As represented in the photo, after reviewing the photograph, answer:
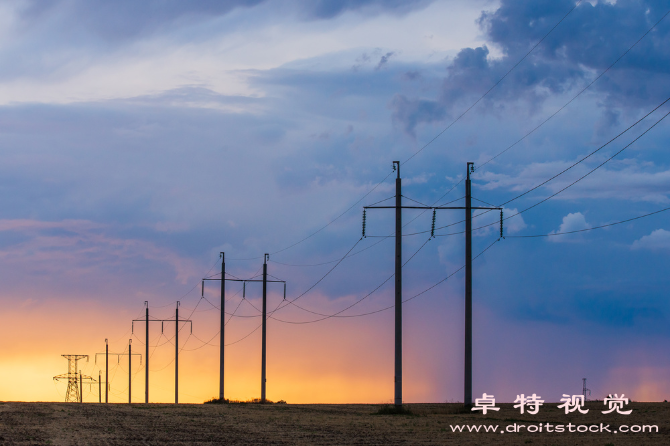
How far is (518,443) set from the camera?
27.9 meters

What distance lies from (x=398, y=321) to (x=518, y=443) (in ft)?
61.3

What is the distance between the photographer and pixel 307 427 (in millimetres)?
35625

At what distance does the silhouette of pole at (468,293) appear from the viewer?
146 ft

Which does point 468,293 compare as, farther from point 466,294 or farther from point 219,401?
point 219,401

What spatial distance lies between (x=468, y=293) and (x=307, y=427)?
13.7 metres

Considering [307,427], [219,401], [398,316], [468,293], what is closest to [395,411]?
[398,316]

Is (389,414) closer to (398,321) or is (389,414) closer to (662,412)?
(398,321)

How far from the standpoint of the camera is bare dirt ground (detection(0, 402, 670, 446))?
28812 mm

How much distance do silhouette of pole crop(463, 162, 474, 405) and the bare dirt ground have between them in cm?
155

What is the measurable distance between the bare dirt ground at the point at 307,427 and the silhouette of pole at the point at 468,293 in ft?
5.10

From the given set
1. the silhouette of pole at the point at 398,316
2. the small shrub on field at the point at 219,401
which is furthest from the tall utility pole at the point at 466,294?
the small shrub on field at the point at 219,401

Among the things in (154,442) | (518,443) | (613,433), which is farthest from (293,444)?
(613,433)

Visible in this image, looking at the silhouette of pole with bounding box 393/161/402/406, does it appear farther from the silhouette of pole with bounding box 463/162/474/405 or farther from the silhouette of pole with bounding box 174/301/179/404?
the silhouette of pole with bounding box 174/301/179/404

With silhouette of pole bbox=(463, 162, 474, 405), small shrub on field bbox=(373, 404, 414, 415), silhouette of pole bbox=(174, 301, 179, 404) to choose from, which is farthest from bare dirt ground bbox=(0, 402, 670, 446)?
silhouette of pole bbox=(174, 301, 179, 404)
